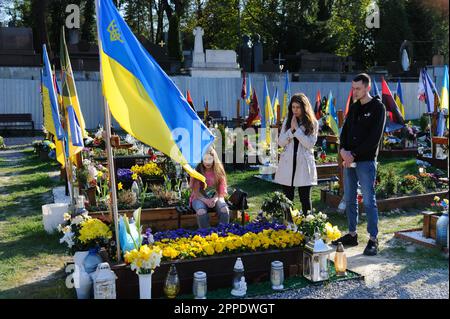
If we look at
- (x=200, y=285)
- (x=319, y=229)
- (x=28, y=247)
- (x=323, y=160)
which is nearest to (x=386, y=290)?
(x=319, y=229)

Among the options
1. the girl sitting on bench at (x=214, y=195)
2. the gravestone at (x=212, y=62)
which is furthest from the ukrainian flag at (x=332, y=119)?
the gravestone at (x=212, y=62)

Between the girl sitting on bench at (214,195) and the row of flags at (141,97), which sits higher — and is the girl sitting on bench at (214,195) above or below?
below

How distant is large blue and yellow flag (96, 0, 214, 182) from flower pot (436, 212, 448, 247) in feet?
10.0

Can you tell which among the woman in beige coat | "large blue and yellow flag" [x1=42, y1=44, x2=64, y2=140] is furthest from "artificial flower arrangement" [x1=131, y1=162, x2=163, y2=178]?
the woman in beige coat

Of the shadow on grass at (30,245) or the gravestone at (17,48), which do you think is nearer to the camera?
the shadow on grass at (30,245)

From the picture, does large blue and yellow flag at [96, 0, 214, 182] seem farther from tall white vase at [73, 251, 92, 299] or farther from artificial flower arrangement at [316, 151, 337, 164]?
artificial flower arrangement at [316, 151, 337, 164]

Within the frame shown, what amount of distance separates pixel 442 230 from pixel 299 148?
187 cm

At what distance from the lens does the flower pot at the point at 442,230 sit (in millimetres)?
5656

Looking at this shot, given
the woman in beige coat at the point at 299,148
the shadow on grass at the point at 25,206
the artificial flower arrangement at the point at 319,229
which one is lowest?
the shadow on grass at the point at 25,206

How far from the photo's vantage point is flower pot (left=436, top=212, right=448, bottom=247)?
18.6 feet

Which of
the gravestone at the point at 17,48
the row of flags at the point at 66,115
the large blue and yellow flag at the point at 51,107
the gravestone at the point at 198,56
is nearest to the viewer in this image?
the row of flags at the point at 66,115

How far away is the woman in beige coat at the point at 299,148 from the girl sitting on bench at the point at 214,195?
0.81 m

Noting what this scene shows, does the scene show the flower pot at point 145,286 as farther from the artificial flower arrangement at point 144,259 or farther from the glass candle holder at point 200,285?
the glass candle holder at point 200,285

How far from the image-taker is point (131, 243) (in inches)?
177
